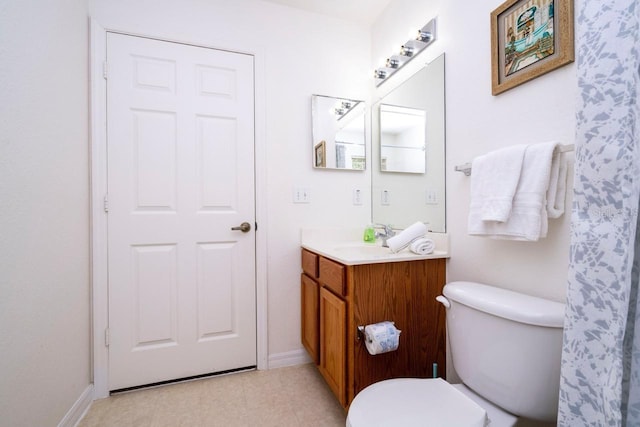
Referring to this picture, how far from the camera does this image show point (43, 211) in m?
1.19

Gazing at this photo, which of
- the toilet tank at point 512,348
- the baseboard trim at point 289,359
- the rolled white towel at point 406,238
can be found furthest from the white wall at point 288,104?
the toilet tank at point 512,348

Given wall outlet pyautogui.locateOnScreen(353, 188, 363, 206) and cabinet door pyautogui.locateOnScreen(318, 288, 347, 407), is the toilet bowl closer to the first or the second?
cabinet door pyautogui.locateOnScreen(318, 288, 347, 407)

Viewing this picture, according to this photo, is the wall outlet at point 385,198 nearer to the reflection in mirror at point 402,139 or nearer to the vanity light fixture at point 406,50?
the reflection in mirror at point 402,139

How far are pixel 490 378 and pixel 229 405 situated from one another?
4.24 ft

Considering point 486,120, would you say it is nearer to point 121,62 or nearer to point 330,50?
point 330,50

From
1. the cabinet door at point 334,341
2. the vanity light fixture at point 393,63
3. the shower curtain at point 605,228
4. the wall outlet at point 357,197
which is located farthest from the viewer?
the wall outlet at point 357,197

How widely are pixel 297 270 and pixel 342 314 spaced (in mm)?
725

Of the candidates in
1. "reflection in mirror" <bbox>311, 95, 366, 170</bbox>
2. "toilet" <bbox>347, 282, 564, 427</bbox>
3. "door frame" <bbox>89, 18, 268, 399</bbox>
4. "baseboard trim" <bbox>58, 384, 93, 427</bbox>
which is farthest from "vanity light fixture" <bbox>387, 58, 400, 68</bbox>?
"baseboard trim" <bbox>58, 384, 93, 427</bbox>

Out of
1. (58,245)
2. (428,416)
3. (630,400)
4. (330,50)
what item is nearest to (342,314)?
(428,416)

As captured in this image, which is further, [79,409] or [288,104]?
[288,104]

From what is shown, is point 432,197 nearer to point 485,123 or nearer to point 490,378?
point 485,123

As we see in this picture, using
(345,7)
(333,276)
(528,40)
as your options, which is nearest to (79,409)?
(333,276)

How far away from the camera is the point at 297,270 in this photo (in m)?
1.95

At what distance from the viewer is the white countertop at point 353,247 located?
1.28 metres
